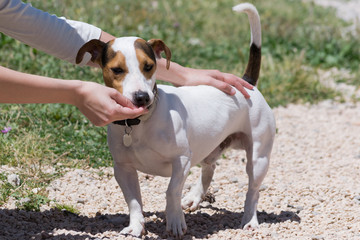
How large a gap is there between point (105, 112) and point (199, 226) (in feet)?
4.13

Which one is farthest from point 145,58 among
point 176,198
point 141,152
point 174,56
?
point 174,56

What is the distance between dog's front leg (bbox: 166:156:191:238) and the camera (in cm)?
333

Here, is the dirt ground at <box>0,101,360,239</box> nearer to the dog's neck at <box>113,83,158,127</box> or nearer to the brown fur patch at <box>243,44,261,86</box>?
the dog's neck at <box>113,83,158,127</box>

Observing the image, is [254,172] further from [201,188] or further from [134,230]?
[134,230]

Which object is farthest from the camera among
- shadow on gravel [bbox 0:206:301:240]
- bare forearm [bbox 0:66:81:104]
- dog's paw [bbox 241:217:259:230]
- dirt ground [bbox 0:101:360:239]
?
dog's paw [bbox 241:217:259:230]

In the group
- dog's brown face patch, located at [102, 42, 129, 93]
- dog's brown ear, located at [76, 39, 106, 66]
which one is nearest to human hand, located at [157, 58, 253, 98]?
dog's brown ear, located at [76, 39, 106, 66]

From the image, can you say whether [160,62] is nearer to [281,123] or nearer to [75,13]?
[281,123]

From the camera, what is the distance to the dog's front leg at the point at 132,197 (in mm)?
3338

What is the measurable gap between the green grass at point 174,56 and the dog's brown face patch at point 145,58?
4.12ft

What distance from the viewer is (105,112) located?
9.71 ft

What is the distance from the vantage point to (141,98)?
9.84 feet

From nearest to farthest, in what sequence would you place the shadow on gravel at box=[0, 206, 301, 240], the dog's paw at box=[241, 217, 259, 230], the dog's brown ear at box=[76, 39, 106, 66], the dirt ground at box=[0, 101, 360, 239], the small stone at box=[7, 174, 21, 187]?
the dog's brown ear at box=[76, 39, 106, 66] → the shadow on gravel at box=[0, 206, 301, 240] → the dirt ground at box=[0, 101, 360, 239] → the dog's paw at box=[241, 217, 259, 230] → the small stone at box=[7, 174, 21, 187]

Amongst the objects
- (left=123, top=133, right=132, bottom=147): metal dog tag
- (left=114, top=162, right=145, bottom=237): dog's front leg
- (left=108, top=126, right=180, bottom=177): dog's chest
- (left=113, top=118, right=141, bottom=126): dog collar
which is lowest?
(left=114, top=162, right=145, bottom=237): dog's front leg

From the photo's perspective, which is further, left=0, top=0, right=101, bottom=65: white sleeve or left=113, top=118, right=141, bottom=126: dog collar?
left=0, top=0, right=101, bottom=65: white sleeve
